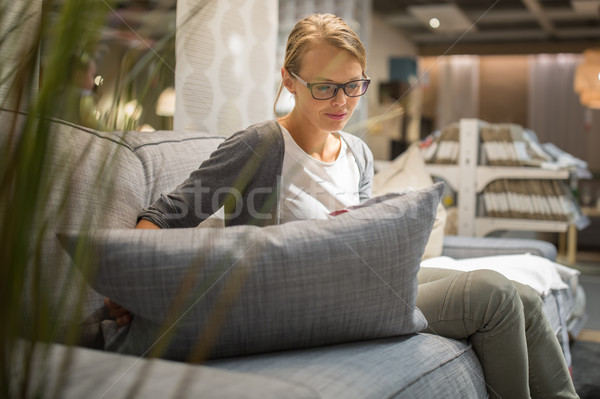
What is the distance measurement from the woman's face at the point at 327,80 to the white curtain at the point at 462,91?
6839 mm

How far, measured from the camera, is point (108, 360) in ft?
2.20

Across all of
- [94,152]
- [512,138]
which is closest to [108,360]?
[94,152]

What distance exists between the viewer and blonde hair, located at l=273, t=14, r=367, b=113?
137 cm

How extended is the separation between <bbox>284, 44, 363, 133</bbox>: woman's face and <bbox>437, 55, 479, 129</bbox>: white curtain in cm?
684

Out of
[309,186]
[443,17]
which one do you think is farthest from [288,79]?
[443,17]

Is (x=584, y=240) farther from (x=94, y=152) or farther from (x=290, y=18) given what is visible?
(x=94, y=152)

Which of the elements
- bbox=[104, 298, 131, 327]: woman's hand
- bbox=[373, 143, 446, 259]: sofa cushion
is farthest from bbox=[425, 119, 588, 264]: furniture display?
bbox=[104, 298, 131, 327]: woman's hand

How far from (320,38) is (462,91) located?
703cm

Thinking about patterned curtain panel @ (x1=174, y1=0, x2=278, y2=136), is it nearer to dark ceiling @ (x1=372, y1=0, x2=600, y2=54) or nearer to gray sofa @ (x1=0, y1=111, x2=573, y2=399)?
gray sofa @ (x1=0, y1=111, x2=573, y2=399)

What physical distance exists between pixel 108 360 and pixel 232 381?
15 centimetres

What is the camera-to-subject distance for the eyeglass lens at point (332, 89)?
1.31 m

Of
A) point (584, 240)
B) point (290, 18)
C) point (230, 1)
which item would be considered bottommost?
point (584, 240)

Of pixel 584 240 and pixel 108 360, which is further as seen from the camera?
pixel 584 240

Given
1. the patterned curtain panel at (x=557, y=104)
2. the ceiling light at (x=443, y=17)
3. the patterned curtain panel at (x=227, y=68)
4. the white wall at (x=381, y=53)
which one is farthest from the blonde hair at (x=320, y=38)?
the patterned curtain panel at (x=557, y=104)
